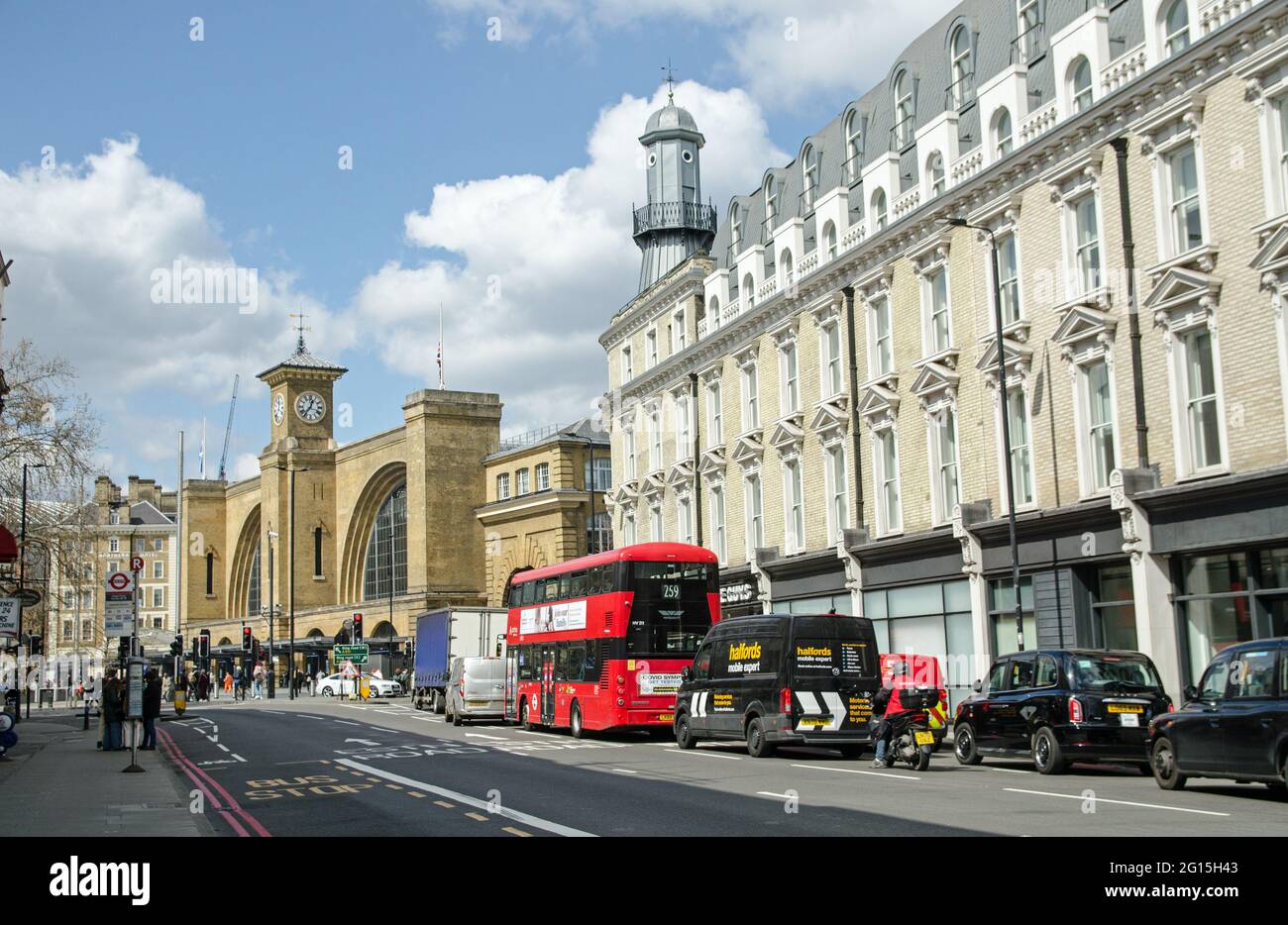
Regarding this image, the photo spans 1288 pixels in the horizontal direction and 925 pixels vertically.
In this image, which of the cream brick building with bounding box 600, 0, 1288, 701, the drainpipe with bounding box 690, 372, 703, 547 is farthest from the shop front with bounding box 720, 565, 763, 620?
the drainpipe with bounding box 690, 372, 703, 547

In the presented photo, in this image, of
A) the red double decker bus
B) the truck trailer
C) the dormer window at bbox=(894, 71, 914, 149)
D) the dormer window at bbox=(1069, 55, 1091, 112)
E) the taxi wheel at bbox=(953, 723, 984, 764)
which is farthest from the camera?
the truck trailer

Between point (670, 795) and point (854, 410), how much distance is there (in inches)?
775

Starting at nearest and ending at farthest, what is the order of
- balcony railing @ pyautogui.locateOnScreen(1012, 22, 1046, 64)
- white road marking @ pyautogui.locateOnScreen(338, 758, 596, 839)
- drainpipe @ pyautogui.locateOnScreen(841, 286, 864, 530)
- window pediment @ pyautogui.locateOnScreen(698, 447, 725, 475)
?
white road marking @ pyautogui.locateOnScreen(338, 758, 596, 839), balcony railing @ pyautogui.locateOnScreen(1012, 22, 1046, 64), drainpipe @ pyautogui.locateOnScreen(841, 286, 864, 530), window pediment @ pyautogui.locateOnScreen(698, 447, 725, 475)

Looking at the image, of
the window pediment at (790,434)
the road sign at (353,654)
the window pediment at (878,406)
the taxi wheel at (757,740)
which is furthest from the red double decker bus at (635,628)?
the road sign at (353,654)

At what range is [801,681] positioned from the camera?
24.4 meters

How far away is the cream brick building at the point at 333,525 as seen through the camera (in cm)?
7662

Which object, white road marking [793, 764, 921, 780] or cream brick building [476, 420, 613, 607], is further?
cream brick building [476, 420, 613, 607]

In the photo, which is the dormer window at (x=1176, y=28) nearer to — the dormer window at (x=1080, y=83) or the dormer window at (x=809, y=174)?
the dormer window at (x=1080, y=83)

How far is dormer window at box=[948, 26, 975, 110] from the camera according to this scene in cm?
3169

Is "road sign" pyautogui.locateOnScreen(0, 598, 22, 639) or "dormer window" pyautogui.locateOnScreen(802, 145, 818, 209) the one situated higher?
"dormer window" pyautogui.locateOnScreen(802, 145, 818, 209)

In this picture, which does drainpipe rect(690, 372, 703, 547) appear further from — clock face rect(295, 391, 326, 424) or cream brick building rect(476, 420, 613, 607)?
clock face rect(295, 391, 326, 424)

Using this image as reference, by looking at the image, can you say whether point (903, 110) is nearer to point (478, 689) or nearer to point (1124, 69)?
point (1124, 69)

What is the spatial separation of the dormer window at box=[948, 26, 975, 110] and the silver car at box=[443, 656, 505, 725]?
20.6 m
